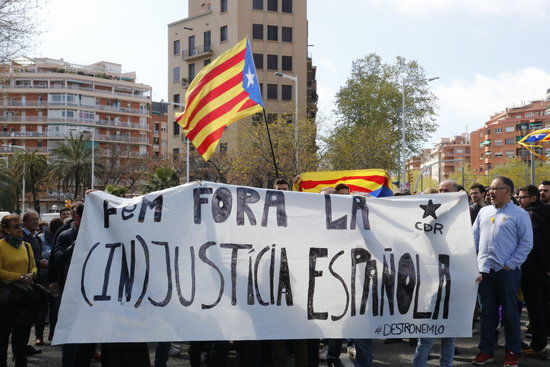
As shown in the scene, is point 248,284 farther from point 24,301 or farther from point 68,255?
point 24,301

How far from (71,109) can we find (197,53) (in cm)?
4521

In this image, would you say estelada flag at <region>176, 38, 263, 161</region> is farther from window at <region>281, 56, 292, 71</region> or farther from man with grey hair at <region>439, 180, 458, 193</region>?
window at <region>281, 56, 292, 71</region>

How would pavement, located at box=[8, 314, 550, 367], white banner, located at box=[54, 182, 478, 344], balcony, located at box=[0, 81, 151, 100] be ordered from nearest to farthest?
white banner, located at box=[54, 182, 478, 344] → pavement, located at box=[8, 314, 550, 367] → balcony, located at box=[0, 81, 151, 100]

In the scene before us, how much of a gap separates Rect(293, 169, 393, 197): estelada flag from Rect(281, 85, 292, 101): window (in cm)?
4660

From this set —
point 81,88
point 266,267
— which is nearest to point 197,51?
point 81,88

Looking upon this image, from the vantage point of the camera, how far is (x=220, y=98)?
27.8 feet

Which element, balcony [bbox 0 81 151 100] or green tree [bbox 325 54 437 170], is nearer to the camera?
green tree [bbox 325 54 437 170]

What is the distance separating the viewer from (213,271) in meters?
5.38

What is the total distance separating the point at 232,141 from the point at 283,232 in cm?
5007

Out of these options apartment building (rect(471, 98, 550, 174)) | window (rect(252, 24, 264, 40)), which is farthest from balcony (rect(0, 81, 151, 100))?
apartment building (rect(471, 98, 550, 174))

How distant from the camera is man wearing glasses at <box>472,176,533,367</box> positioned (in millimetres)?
6457

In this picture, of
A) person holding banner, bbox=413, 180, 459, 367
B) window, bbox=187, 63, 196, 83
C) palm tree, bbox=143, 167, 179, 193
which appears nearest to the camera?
person holding banner, bbox=413, 180, 459, 367

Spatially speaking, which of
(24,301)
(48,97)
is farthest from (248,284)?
(48,97)

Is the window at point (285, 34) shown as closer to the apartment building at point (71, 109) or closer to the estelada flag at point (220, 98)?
the apartment building at point (71, 109)
